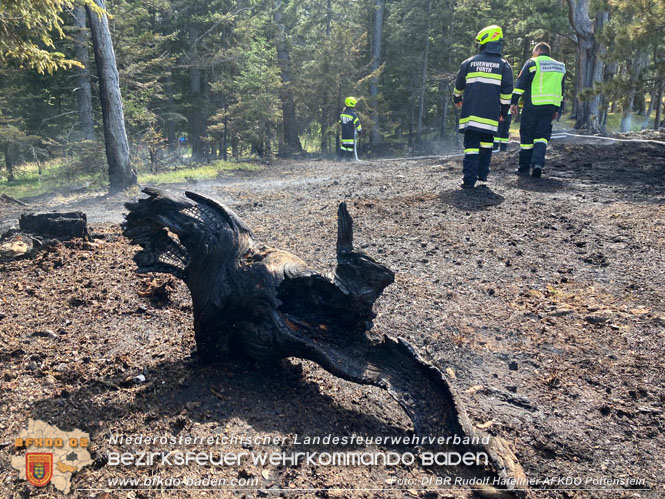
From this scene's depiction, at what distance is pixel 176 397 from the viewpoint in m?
2.72

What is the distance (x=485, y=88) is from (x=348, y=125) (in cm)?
1150

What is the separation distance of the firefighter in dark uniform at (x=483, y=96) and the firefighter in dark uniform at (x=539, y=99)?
971 mm

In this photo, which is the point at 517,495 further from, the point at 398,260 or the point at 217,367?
the point at 398,260

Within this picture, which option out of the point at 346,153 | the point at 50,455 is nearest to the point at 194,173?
the point at 346,153

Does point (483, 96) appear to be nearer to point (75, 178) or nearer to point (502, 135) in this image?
point (502, 135)

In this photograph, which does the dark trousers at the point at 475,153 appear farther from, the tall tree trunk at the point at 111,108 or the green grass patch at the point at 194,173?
the green grass patch at the point at 194,173

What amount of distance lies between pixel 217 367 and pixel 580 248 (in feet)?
14.8

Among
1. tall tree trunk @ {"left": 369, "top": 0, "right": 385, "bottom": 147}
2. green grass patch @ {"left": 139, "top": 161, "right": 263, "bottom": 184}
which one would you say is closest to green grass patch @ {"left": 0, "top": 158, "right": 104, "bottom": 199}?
green grass patch @ {"left": 139, "top": 161, "right": 263, "bottom": 184}

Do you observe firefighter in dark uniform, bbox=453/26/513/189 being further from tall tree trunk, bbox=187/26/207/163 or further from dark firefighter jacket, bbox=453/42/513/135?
tall tree trunk, bbox=187/26/207/163

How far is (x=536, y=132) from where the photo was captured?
29.0 feet

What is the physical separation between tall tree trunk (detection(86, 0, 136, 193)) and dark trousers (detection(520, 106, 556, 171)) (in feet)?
32.3

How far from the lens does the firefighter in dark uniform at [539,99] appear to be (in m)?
8.69

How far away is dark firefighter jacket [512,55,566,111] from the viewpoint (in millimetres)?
8672

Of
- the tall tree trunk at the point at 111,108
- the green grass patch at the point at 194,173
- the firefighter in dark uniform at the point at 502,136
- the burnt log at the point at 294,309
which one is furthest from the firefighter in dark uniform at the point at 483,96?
the green grass patch at the point at 194,173
